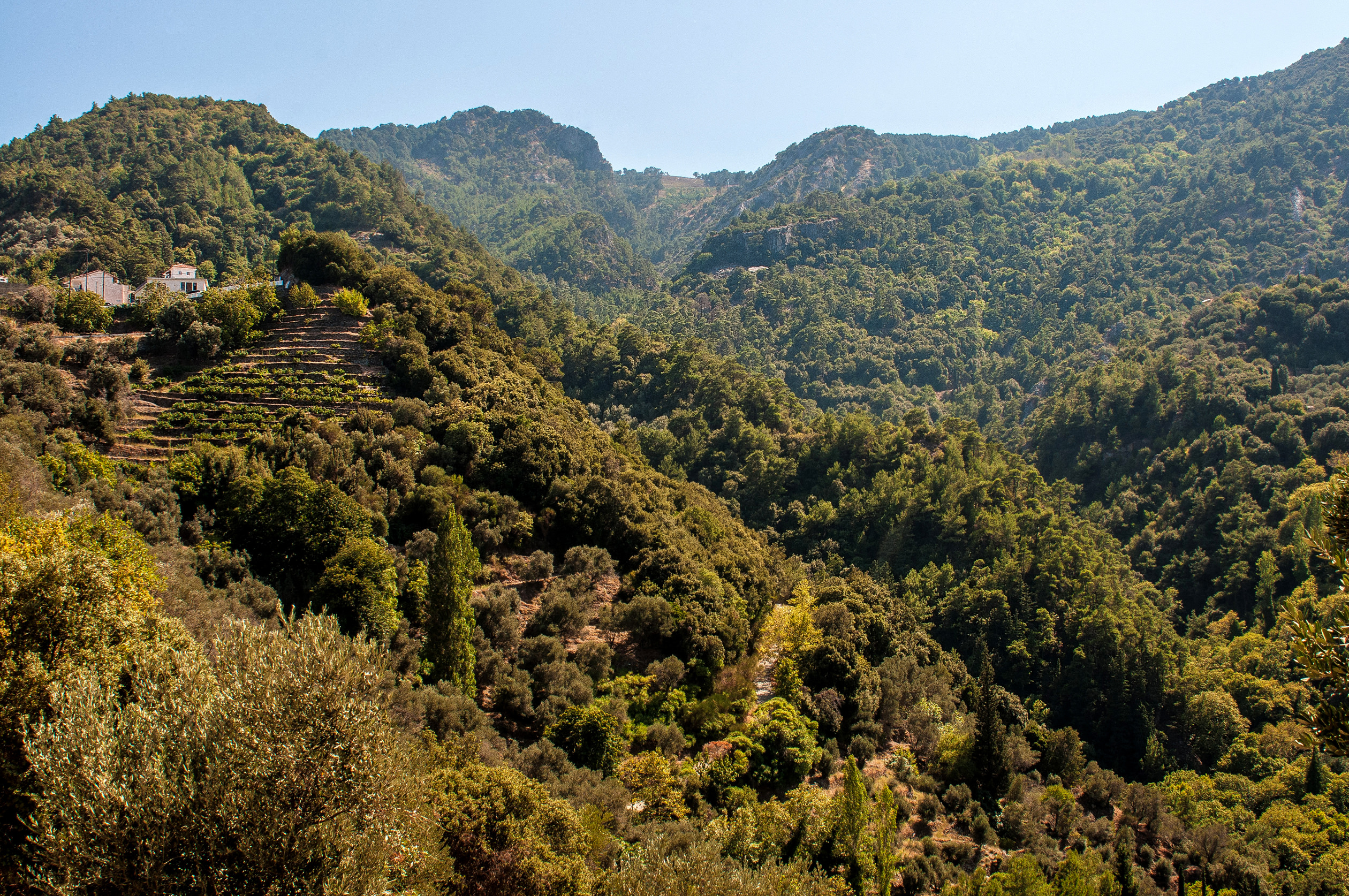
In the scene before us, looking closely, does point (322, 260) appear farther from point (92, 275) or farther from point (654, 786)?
point (654, 786)

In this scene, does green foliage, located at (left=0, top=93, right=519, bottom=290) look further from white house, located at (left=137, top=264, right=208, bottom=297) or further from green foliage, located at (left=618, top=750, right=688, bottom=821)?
green foliage, located at (left=618, top=750, right=688, bottom=821)

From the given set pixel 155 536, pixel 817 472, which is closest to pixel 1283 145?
pixel 817 472

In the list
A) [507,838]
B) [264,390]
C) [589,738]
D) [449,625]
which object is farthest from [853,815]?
[264,390]

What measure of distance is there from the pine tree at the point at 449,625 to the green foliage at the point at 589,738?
10.8 ft

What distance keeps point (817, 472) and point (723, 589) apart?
3178cm

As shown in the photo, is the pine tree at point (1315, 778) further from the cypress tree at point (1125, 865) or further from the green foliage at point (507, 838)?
the green foliage at point (507, 838)

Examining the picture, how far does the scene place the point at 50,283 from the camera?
153ft

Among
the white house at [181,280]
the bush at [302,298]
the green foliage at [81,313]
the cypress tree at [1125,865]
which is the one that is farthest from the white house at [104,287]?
the cypress tree at [1125,865]

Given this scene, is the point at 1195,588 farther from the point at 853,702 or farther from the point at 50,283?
the point at 50,283

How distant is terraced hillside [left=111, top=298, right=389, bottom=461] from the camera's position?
33.3m

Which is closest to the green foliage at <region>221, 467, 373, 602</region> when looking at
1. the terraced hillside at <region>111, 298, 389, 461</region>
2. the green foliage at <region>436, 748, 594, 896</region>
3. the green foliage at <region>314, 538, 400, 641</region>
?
the green foliage at <region>314, 538, 400, 641</region>

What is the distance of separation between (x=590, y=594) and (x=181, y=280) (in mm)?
50896

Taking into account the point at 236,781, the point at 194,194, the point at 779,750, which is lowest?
the point at 779,750

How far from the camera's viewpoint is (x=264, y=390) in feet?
122
